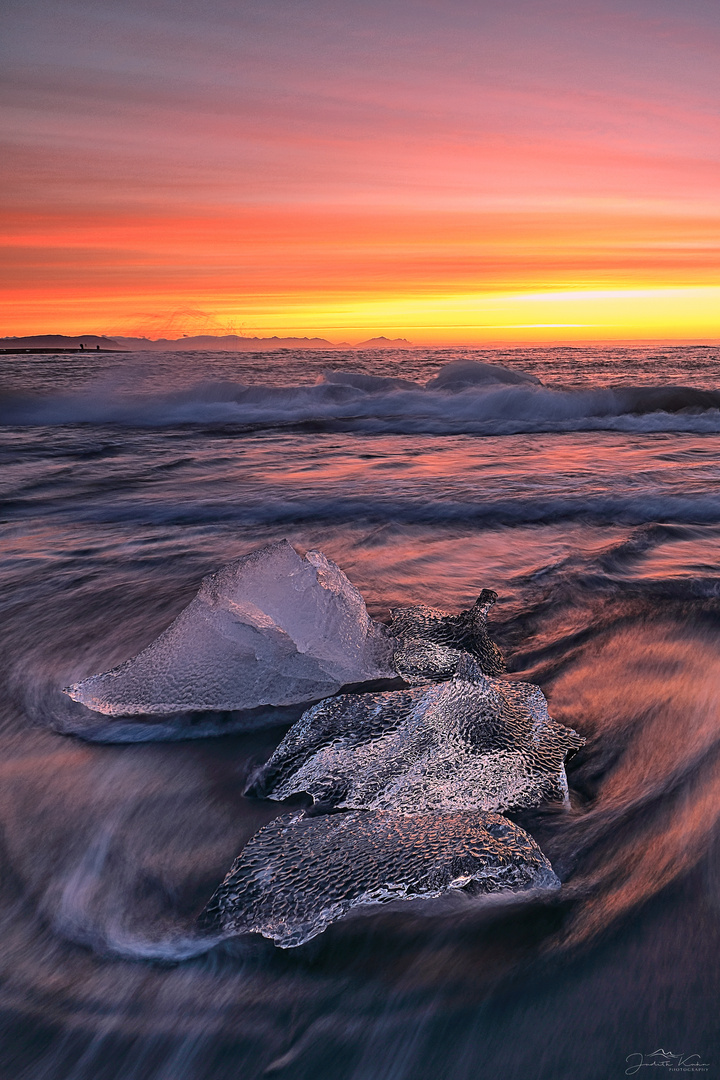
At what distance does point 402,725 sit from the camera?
6.26 ft

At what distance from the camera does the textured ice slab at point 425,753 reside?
175 cm

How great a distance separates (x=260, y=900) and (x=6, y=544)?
4002mm

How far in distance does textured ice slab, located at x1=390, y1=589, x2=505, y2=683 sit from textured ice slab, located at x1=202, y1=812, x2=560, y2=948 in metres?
0.88

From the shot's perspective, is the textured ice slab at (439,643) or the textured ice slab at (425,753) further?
the textured ice slab at (439,643)

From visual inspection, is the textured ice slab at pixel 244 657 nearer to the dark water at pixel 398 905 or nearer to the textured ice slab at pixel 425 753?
the dark water at pixel 398 905

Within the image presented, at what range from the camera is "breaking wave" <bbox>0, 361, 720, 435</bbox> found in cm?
1214

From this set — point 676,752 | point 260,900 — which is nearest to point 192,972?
point 260,900
